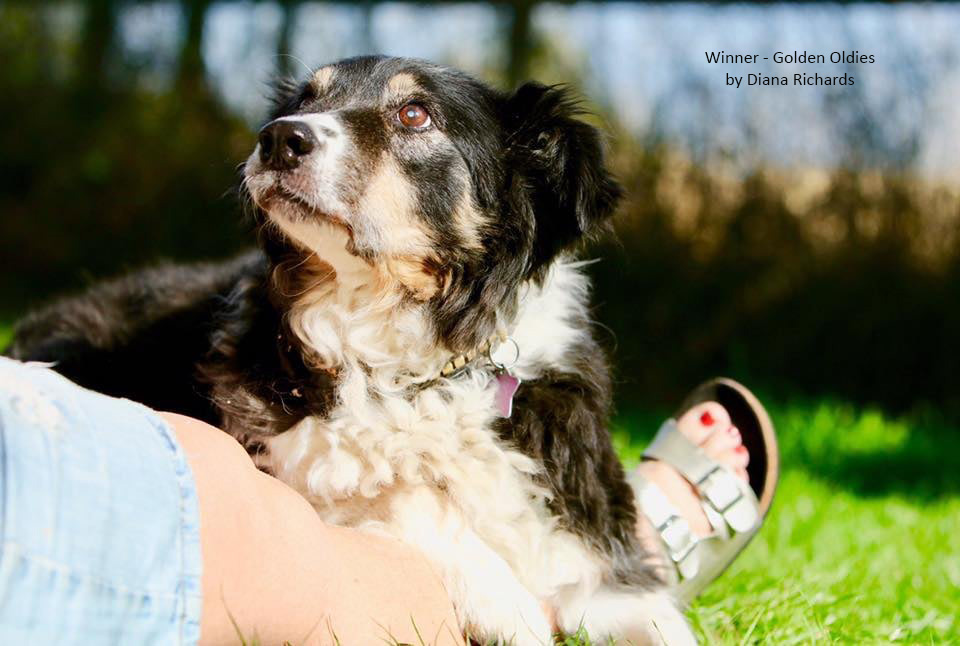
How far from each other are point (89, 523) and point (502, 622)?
922 millimetres

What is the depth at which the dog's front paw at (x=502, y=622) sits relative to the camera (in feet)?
6.67

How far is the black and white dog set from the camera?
2.22 m

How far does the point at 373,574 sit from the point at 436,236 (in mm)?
890

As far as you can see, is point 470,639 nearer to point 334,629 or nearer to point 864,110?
point 334,629

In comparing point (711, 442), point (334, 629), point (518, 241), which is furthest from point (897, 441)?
point (334, 629)

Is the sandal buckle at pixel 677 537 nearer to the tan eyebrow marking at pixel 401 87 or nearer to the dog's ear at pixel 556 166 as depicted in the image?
the dog's ear at pixel 556 166

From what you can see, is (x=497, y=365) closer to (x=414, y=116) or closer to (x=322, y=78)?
(x=414, y=116)

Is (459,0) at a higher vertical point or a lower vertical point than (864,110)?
higher

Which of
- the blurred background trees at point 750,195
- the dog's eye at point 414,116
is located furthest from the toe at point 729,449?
the blurred background trees at point 750,195

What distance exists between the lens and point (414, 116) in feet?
8.29

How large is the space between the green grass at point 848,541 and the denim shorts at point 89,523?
128 centimetres

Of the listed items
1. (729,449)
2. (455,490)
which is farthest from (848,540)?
(455,490)

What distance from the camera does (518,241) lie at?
8.36 ft

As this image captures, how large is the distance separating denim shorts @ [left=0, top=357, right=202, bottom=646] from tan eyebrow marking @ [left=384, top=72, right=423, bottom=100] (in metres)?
1.24
